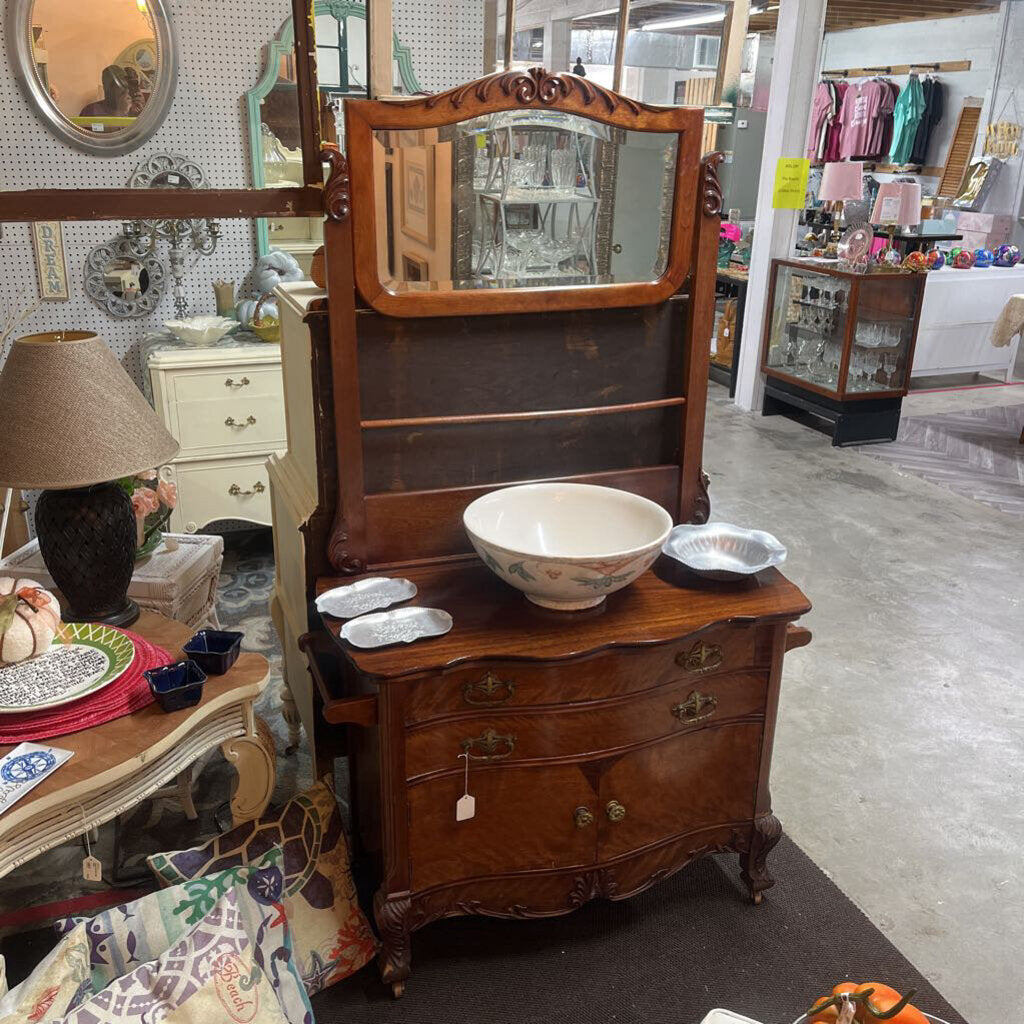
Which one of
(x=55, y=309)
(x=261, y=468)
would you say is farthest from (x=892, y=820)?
(x=55, y=309)

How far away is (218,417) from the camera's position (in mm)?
4086

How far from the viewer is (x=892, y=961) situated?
2383 millimetres

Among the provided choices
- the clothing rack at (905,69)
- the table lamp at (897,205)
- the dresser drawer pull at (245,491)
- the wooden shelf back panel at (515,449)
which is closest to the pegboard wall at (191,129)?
the dresser drawer pull at (245,491)

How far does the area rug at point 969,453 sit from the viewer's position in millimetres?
5637

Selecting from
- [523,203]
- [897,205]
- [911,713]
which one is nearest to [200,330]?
[523,203]

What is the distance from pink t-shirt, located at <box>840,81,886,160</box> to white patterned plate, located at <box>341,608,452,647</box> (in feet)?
33.8

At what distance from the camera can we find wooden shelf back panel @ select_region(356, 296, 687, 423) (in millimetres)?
2230

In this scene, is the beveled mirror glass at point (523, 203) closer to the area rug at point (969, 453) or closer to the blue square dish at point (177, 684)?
the blue square dish at point (177, 684)

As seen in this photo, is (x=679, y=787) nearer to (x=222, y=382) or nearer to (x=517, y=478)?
(x=517, y=478)

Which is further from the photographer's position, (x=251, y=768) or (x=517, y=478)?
(x=517, y=478)

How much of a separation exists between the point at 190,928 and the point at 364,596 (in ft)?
2.39

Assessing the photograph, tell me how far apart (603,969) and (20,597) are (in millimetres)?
1568

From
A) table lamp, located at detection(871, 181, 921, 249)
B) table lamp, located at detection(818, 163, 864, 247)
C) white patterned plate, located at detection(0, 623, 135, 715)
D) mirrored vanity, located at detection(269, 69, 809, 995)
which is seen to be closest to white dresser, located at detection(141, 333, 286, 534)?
mirrored vanity, located at detection(269, 69, 809, 995)

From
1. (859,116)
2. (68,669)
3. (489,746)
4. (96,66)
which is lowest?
(489,746)
